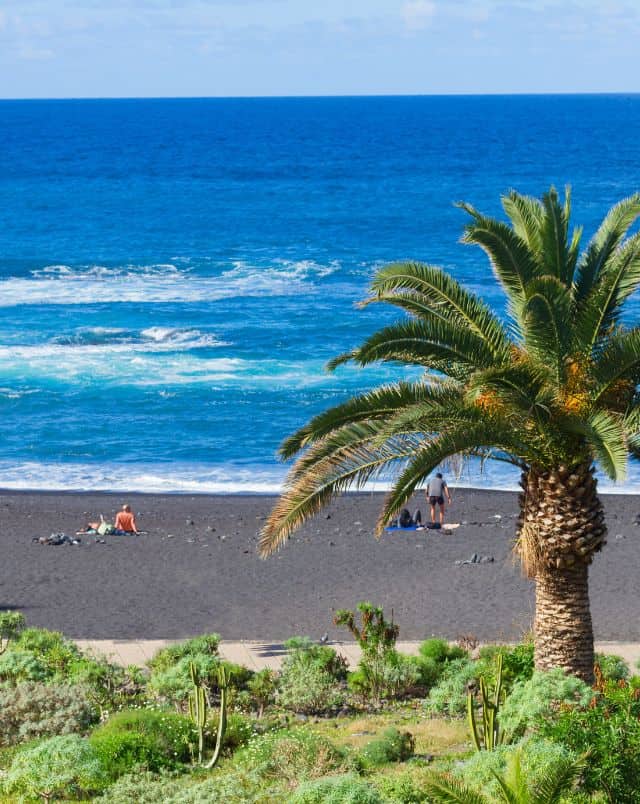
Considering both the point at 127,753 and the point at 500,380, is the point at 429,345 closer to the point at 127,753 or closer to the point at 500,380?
the point at 500,380

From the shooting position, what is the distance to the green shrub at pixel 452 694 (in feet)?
53.4

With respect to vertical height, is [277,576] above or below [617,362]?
below

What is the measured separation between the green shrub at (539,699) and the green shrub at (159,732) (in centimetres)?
360

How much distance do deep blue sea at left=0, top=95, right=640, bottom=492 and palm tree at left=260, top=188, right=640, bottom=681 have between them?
1844cm

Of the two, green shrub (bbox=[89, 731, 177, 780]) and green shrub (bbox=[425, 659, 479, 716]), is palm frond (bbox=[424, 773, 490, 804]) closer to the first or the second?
green shrub (bbox=[89, 731, 177, 780])

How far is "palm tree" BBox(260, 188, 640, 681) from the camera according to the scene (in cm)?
1408

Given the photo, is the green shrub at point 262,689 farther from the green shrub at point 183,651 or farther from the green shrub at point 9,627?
the green shrub at point 9,627

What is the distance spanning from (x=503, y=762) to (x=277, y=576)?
12.7 metres

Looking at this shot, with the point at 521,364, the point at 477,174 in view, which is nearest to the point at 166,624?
the point at 521,364

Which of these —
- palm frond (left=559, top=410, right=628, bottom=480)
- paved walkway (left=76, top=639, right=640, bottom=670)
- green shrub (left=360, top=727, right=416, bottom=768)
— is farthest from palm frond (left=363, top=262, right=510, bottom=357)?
paved walkway (left=76, top=639, right=640, bottom=670)

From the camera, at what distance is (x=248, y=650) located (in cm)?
1995

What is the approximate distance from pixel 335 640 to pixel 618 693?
847cm

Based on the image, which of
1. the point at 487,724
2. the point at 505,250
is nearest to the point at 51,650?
the point at 487,724

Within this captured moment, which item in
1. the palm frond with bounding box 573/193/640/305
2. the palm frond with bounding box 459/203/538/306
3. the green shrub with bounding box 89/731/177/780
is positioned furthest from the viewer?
the palm frond with bounding box 573/193/640/305
